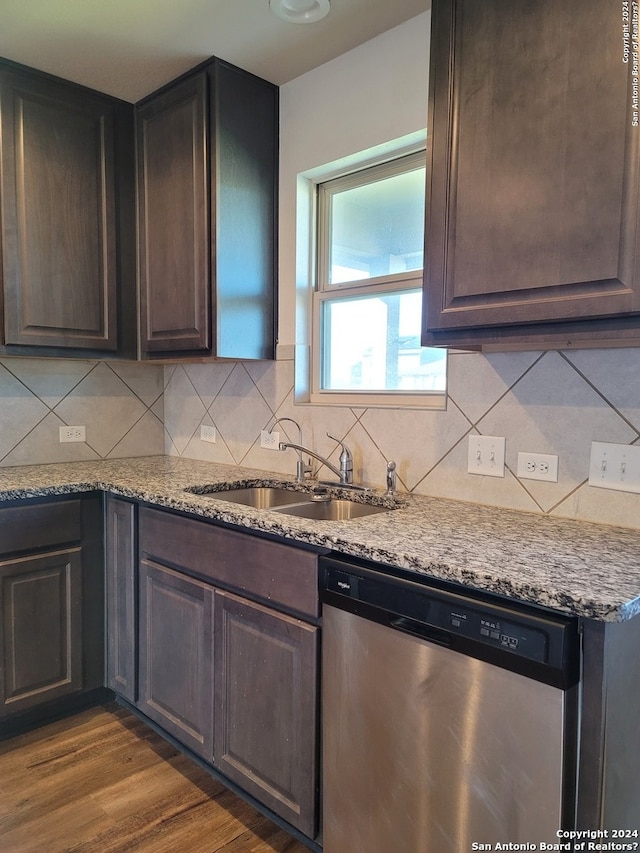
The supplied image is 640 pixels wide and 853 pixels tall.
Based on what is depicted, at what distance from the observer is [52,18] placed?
6.32 ft

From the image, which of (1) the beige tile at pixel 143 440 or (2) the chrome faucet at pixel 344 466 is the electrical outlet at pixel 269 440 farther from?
(1) the beige tile at pixel 143 440

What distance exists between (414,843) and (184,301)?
1.91 m

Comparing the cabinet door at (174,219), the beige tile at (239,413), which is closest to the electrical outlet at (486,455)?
the beige tile at (239,413)

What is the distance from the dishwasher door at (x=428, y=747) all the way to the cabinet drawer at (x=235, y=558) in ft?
0.38

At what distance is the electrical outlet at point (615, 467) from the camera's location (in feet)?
4.86

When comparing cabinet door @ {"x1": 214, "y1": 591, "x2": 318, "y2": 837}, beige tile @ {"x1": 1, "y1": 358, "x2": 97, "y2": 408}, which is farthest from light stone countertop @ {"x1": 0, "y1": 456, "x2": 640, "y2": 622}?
beige tile @ {"x1": 1, "y1": 358, "x2": 97, "y2": 408}

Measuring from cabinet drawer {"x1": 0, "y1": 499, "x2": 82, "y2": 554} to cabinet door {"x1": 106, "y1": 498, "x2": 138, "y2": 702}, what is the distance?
0.41 feet

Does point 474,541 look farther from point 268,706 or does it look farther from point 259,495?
point 259,495

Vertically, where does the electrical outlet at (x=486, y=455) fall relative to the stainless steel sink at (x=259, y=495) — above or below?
above

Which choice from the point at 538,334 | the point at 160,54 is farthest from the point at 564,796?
the point at 160,54

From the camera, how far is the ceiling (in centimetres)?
186

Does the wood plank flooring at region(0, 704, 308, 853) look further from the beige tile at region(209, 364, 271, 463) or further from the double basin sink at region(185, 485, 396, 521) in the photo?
the beige tile at region(209, 364, 271, 463)

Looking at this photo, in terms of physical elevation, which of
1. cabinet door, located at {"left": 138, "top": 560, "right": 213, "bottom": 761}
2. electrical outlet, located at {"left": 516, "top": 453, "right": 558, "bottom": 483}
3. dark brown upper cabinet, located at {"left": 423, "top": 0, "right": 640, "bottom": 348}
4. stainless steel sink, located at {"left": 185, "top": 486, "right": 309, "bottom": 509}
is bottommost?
cabinet door, located at {"left": 138, "top": 560, "right": 213, "bottom": 761}

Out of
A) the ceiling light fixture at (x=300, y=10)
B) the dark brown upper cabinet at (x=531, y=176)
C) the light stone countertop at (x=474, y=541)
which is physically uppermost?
the ceiling light fixture at (x=300, y=10)
